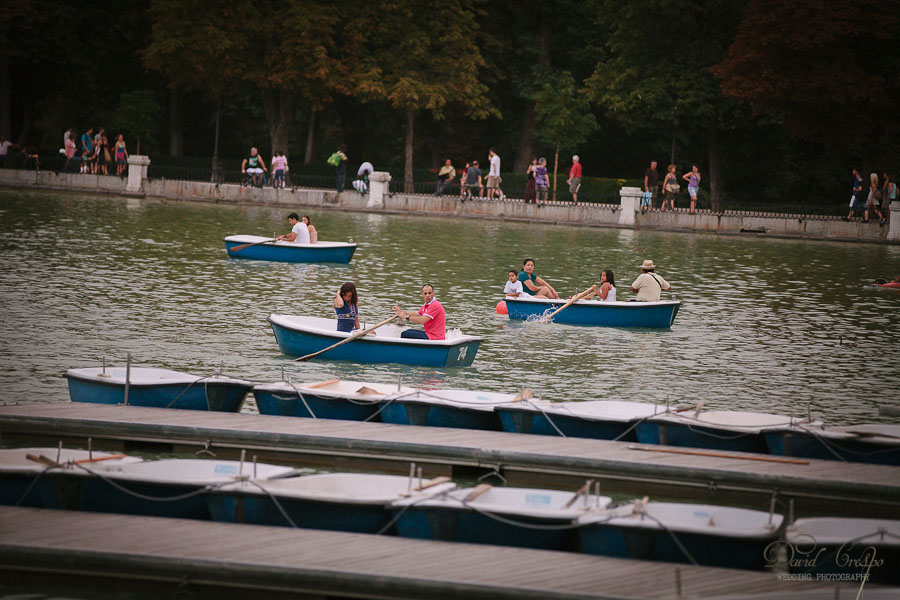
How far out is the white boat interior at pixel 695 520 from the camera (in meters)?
8.92

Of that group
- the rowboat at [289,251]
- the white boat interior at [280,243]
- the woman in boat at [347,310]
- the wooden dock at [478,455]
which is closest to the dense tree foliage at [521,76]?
the rowboat at [289,251]

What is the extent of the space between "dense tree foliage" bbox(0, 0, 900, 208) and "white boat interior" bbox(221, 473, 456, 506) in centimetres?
3807

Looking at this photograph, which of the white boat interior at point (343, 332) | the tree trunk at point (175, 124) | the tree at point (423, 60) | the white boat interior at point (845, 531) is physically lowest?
the white boat interior at point (845, 531)

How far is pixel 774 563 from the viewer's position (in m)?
9.09

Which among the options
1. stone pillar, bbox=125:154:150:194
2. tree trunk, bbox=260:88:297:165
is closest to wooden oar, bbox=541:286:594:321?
stone pillar, bbox=125:154:150:194

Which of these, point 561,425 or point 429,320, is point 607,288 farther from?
point 561,425

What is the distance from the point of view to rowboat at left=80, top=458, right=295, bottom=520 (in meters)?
9.72

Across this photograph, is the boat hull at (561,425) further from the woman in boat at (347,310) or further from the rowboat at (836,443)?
the woman in boat at (347,310)

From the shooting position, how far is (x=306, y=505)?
9.50m

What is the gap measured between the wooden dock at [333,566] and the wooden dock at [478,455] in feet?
8.43

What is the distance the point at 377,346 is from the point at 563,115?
118ft


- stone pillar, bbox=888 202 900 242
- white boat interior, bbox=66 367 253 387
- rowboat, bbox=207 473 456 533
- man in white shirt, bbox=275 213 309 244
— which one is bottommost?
rowboat, bbox=207 473 456 533

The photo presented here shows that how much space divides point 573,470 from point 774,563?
2.82m

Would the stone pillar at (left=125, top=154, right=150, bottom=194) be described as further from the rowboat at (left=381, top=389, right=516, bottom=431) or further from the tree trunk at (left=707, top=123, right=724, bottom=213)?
the rowboat at (left=381, top=389, right=516, bottom=431)
